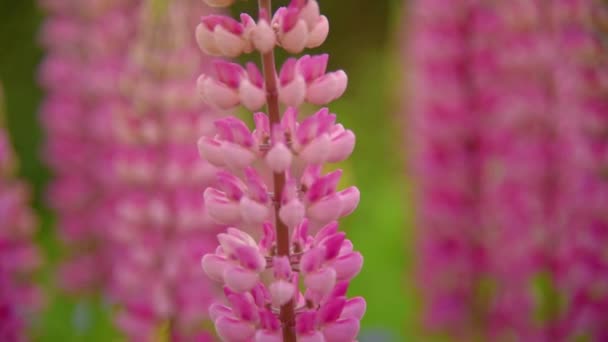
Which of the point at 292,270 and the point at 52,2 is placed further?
the point at 52,2

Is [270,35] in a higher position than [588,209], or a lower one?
higher

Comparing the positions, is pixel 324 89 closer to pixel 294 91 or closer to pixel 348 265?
pixel 294 91

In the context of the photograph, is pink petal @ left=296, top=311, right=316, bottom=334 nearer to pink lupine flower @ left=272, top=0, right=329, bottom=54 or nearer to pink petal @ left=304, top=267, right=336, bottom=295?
pink petal @ left=304, top=267, right=336, bottom=295

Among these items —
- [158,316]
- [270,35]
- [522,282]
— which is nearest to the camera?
[270,35]

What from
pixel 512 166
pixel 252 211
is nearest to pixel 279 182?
pixel 252 211

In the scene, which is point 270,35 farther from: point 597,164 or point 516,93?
point 516,93

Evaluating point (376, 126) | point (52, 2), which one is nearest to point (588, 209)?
point (52, 2)

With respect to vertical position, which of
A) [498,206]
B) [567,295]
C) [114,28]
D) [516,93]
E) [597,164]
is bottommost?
[567,295]
